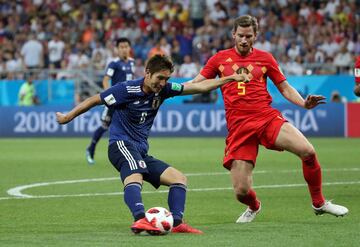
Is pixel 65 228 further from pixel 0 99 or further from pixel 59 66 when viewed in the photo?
pixel 59 66

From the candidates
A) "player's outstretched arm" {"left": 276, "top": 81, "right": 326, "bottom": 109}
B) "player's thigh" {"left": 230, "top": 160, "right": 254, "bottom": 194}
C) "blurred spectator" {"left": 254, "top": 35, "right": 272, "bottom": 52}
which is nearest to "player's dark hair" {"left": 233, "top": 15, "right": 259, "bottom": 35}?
"player's outstretched arm" {"left": 276, "top": 81, "right": 326, "bottom": 109}

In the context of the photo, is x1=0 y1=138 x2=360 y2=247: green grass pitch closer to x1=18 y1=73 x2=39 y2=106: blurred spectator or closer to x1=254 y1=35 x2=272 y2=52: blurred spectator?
x1=18 y1=73 x2=39 y2=106: blurred spectator

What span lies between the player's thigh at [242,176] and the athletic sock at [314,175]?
0.57 meters

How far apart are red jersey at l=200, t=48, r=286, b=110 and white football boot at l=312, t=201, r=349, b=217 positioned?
1190 millimetres

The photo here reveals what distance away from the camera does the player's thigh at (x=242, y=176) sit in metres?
10.2

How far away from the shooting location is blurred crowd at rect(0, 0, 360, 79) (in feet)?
93.9

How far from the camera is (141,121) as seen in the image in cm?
970

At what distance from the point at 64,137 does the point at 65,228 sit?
1858 cm

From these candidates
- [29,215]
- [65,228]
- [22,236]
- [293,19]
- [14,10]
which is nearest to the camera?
[22,236]

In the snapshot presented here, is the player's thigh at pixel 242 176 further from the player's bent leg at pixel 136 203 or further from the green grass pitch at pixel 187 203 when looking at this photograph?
the player's bent leg at pixel 136 203

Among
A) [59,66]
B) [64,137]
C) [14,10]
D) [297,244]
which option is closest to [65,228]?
[297,244]

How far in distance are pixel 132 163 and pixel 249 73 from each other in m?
1.79

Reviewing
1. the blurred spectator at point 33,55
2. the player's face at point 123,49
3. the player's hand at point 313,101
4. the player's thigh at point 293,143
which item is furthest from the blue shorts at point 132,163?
the blurred spectator at point 33,55

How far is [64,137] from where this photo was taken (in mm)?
28203
